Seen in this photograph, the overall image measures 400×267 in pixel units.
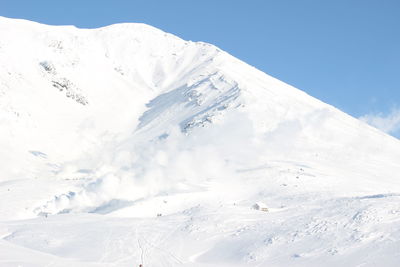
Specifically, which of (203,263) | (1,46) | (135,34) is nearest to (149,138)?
(1,46)

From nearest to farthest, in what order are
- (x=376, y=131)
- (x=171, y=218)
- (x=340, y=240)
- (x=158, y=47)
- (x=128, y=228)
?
(x=340, y=240)
(x=128, y=228)
(x=171, y=218)
(x=376, y=131)
(x=158, y=47)

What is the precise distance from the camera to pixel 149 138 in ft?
339

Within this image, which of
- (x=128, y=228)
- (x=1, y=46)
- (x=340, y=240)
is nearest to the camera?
(x=340, y=240)

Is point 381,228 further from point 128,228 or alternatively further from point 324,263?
point 128,228

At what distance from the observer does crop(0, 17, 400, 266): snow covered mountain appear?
123ft

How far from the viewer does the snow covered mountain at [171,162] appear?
3738 centimetres

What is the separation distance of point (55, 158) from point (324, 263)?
77003mm

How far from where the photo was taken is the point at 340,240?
1368 inches

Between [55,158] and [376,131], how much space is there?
202 ft

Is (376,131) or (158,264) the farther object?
(376,131)

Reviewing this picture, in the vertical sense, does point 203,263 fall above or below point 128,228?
below

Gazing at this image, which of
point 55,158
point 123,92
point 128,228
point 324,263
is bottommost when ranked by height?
point 324,263

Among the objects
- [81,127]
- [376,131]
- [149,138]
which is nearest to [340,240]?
[149,138]

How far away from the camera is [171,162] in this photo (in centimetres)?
8088
